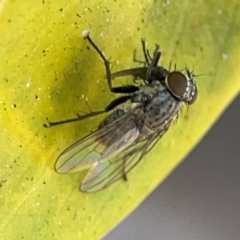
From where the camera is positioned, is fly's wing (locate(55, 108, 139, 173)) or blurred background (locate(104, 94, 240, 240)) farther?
blurred background (locate(104, 94, 240, 240))

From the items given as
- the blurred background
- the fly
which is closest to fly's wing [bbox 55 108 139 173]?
the fly

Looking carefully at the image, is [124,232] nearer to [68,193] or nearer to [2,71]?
[68,193]

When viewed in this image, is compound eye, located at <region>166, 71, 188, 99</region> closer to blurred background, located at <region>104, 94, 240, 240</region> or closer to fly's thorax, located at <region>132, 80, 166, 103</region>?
fly's thorax, located at <region>132, 80, 166, 103</region>

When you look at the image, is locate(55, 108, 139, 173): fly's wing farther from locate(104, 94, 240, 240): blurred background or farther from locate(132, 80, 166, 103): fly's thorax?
locate(104, 94, 240, 240): blurred background

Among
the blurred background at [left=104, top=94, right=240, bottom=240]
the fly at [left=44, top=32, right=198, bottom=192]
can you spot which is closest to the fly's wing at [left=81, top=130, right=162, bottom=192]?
the fly at [left=44, top=32, right=198, bottom=192]

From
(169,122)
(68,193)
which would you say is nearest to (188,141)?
(169,122)

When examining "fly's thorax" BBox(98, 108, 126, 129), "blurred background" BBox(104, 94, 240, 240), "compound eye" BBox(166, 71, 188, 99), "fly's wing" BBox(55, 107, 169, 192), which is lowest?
"blurred background" BBox(104, 94, 240, 240)

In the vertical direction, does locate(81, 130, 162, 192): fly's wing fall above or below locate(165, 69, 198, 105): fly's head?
below

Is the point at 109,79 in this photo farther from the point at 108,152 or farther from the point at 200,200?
the point at 200,200
